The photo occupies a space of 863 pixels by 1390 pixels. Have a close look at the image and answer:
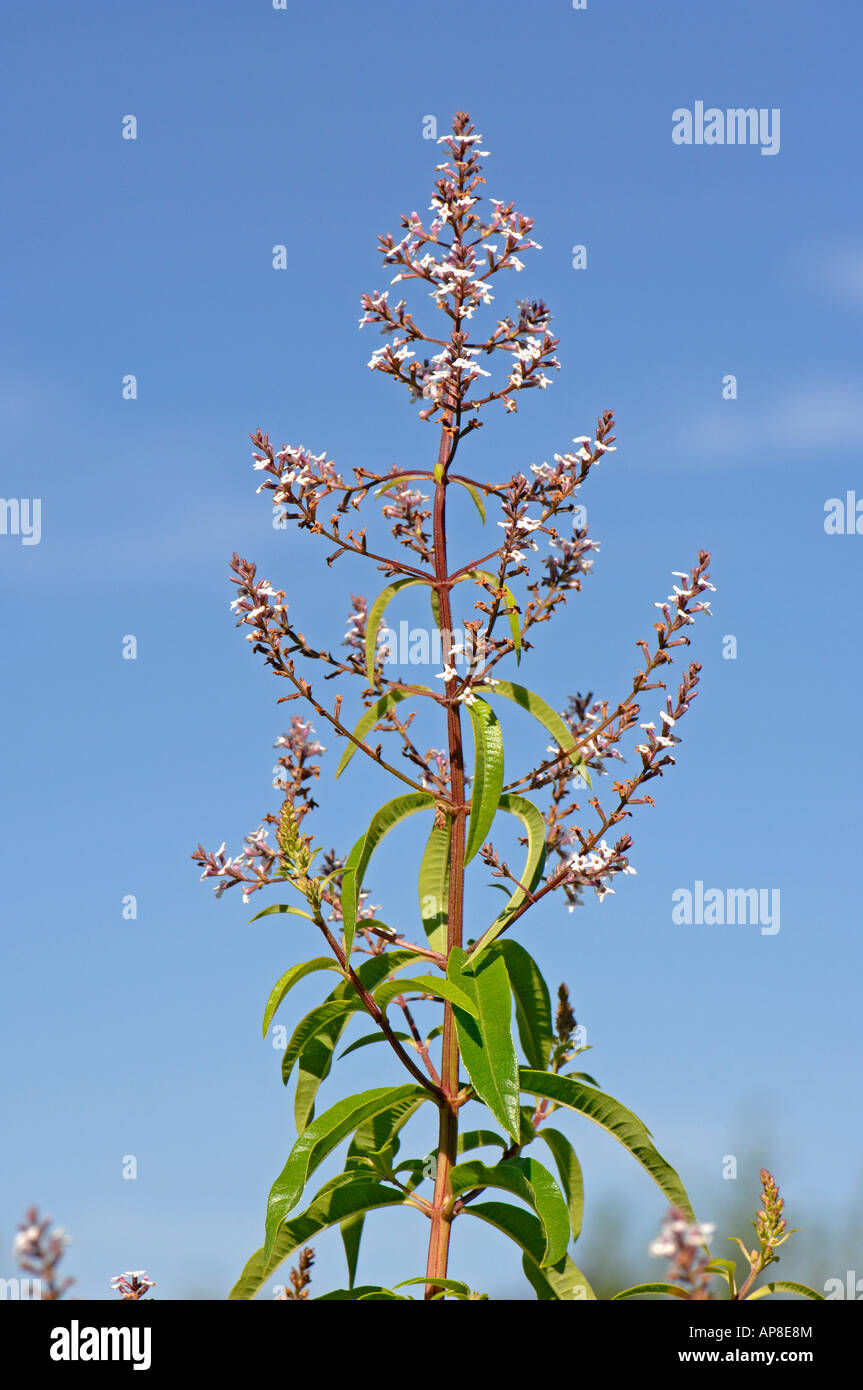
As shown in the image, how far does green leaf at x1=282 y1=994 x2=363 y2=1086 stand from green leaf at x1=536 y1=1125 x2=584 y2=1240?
64 cm

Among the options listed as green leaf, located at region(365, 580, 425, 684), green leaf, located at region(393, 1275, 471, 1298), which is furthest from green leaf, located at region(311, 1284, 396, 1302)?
green leaf, located at region(365, 580, 425, 684)

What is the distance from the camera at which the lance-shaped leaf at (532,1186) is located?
289cm

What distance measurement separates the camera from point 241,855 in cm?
337

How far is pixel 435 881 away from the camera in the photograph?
147 inches

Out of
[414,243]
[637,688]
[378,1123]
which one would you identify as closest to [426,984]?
[378,1123]

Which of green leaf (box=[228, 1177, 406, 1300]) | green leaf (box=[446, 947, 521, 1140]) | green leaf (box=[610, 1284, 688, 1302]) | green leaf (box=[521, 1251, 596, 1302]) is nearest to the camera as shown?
green leaf (box=[610, 1284, 688, 1302])

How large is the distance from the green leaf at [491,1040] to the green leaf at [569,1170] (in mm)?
468

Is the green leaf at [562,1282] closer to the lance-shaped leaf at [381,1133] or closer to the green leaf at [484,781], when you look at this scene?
the lance-shaped leaf at [381,1133]

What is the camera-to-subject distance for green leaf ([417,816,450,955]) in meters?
3.69

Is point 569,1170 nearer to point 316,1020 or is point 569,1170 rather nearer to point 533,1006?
point 533,1006

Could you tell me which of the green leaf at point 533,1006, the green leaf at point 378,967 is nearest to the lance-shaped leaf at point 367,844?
the green leaf at point 378,967

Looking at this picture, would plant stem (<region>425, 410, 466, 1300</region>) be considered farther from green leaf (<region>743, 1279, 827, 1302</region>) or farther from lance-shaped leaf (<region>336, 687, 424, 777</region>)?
green leaf (<region>743, 1279, 827, 1302</region>)

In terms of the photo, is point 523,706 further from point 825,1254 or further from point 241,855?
point 825,1254
